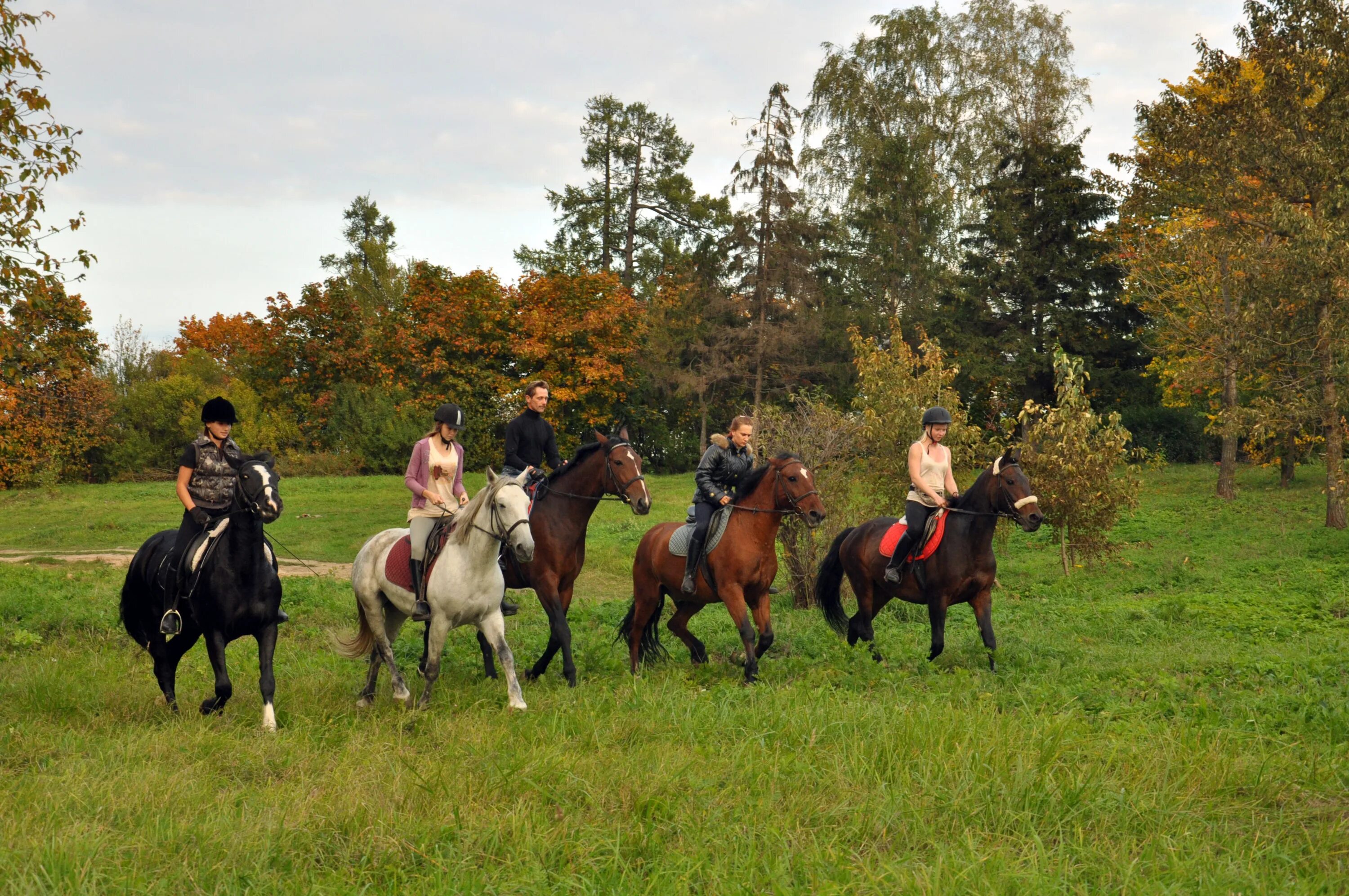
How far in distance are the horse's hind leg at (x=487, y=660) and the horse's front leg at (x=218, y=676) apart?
2379 mm

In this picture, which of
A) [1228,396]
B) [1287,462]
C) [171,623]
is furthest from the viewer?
[1287,462]

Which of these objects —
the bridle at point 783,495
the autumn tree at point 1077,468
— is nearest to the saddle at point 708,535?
the bridle at point 783,495

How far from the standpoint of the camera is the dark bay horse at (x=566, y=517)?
375 inches

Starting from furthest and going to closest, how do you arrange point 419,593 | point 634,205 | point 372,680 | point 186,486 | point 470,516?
point 634,205, point 372,680, point 419,593, point 470,516, point 186,486

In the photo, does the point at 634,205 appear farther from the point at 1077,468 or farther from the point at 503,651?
the point at 503,651

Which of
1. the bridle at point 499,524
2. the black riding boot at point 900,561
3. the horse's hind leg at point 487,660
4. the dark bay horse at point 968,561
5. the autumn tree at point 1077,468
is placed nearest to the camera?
the bridle at point 499,524

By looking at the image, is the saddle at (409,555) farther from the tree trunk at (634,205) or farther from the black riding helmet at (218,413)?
the tree trunk at (634,205)

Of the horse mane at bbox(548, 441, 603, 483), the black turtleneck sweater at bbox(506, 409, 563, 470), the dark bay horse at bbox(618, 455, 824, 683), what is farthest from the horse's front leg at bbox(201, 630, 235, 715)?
the dark bay horse at bbox(618, 455, 824, 683)

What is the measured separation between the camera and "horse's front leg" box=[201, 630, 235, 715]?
7.83 meters

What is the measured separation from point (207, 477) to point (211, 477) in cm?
3

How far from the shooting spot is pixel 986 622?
33.5 ft

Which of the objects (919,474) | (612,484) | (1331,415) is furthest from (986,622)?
(1331,415)

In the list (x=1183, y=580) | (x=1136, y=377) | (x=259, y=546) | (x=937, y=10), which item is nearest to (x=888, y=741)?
(x=259, y=546)

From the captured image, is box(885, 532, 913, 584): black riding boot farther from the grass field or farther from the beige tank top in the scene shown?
the grass field
